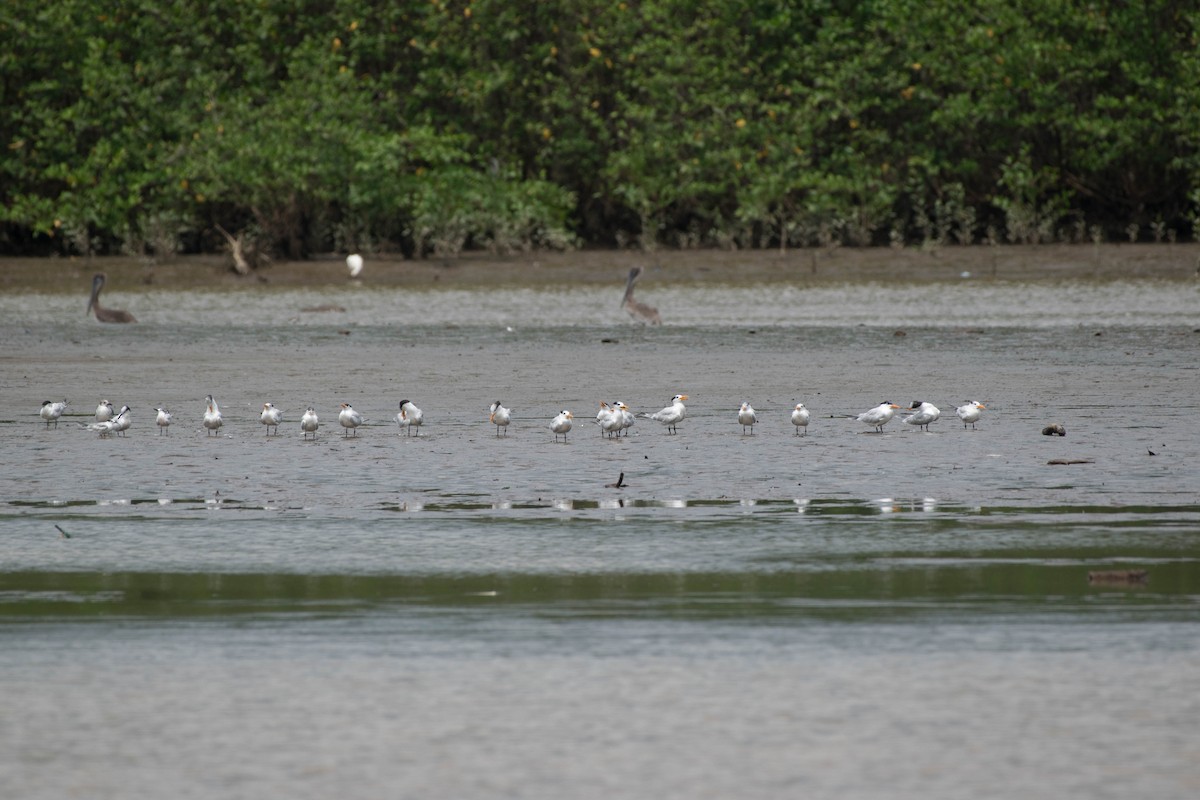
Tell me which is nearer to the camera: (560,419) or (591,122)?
(560,419)

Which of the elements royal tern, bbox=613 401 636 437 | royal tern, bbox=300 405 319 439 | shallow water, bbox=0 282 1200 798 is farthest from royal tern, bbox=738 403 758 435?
royal tern, bbox=300 405 319 439

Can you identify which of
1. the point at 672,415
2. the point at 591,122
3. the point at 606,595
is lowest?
the point at 606,595

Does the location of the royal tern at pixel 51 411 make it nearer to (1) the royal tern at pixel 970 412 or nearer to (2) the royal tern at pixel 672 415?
(2) the royal tern at pixel 672 415

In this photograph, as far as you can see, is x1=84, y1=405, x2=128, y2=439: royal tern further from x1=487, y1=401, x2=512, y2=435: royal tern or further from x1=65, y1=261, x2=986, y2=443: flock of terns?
x1=487, y1=401, x2=512, y2=435: royal tern

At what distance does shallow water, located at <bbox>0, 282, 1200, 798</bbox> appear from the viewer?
555cm

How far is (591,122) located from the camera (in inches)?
1570

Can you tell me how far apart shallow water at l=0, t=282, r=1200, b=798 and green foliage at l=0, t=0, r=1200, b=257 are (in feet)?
63.0

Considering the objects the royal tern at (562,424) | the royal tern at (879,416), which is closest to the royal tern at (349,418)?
the royal tern at (562,424)

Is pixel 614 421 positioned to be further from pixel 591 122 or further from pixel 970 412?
pixel 591 122

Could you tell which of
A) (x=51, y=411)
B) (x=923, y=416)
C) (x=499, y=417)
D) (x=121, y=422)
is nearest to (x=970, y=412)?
(x=923, y=416)

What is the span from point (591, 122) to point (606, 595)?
32524mm

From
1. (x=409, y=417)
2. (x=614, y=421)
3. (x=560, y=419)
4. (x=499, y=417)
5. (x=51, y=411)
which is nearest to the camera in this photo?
(x=560, y=419)

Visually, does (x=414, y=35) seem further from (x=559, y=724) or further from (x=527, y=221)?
(x=559, y=724)

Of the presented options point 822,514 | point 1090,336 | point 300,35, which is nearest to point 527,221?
point 300,35
